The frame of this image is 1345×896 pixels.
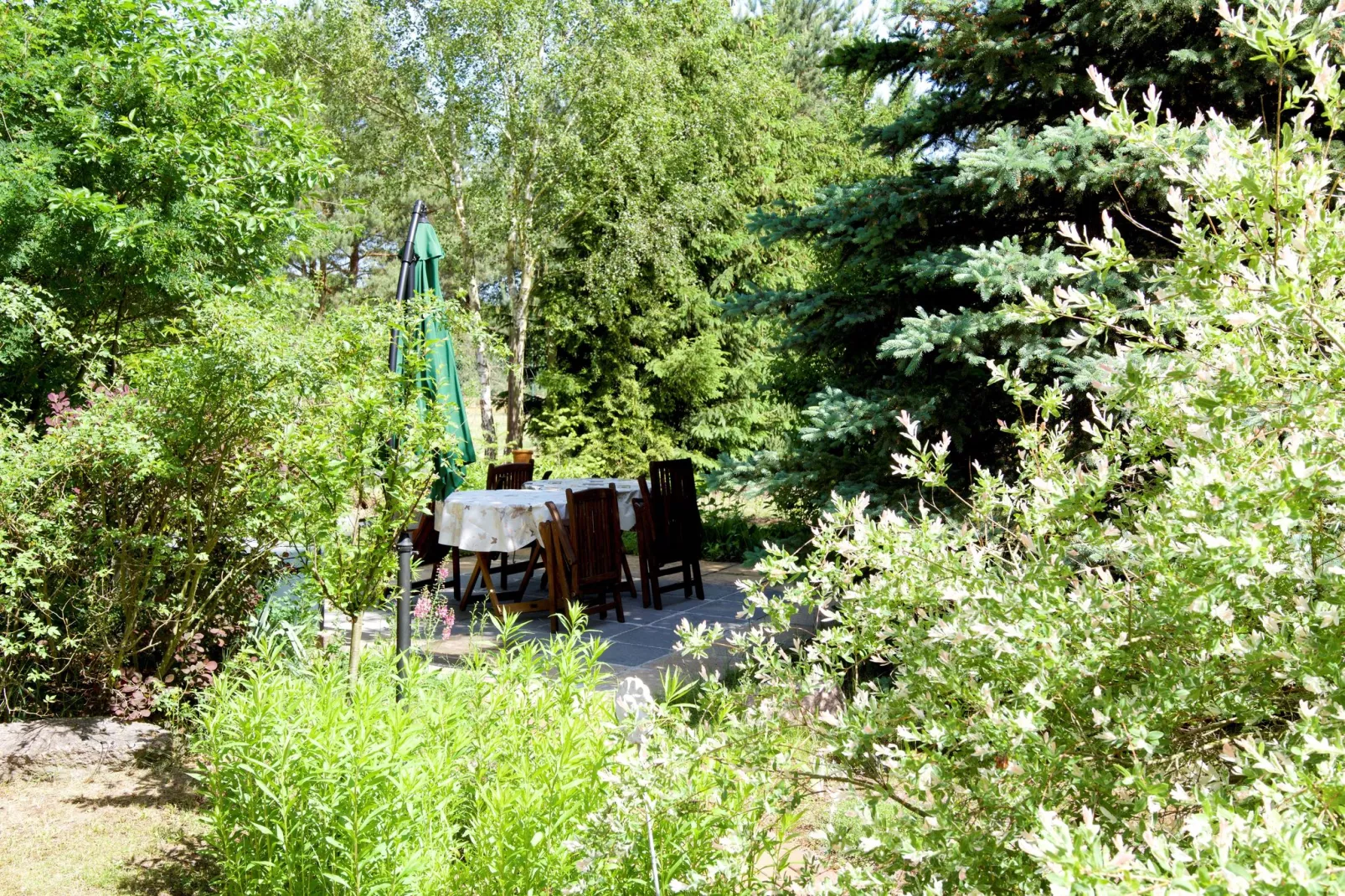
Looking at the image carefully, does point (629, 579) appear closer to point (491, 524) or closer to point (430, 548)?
point (491, 524)

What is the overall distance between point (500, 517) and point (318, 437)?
10.1 feet

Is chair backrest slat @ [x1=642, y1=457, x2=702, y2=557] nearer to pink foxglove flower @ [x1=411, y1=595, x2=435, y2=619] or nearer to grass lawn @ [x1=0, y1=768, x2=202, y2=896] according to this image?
pink foxglove flower @ [x1=411, y1=595, x2=435, y2=619]

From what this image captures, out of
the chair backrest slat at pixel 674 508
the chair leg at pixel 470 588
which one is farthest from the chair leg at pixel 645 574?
the chair leg at pixel 470 588

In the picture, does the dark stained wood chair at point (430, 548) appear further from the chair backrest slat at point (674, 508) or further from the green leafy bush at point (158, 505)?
the green leafy bush at point (158, 505)

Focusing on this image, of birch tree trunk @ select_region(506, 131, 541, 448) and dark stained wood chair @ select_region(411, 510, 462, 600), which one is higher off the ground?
birch tree trunk @ select_region(506, 131, 541, 448)

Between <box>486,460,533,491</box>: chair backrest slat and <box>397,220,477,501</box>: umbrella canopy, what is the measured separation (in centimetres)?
156

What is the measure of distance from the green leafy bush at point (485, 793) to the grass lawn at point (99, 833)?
1.83 ft

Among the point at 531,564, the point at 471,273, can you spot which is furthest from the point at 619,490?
the point at 471,273

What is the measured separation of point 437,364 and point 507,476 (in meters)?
3.61

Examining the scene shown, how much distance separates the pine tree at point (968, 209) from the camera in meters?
4.62

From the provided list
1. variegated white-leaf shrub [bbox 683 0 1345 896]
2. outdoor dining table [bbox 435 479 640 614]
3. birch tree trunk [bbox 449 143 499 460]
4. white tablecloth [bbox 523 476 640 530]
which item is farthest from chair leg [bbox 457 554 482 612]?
birch tree trunk [bbox 449 143 499 460]

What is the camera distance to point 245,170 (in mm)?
5461

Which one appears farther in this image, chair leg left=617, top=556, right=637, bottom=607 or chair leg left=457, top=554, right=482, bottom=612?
chair leg left=617, top=556, right=637, bottom=607

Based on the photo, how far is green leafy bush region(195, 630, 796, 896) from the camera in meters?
1.75
